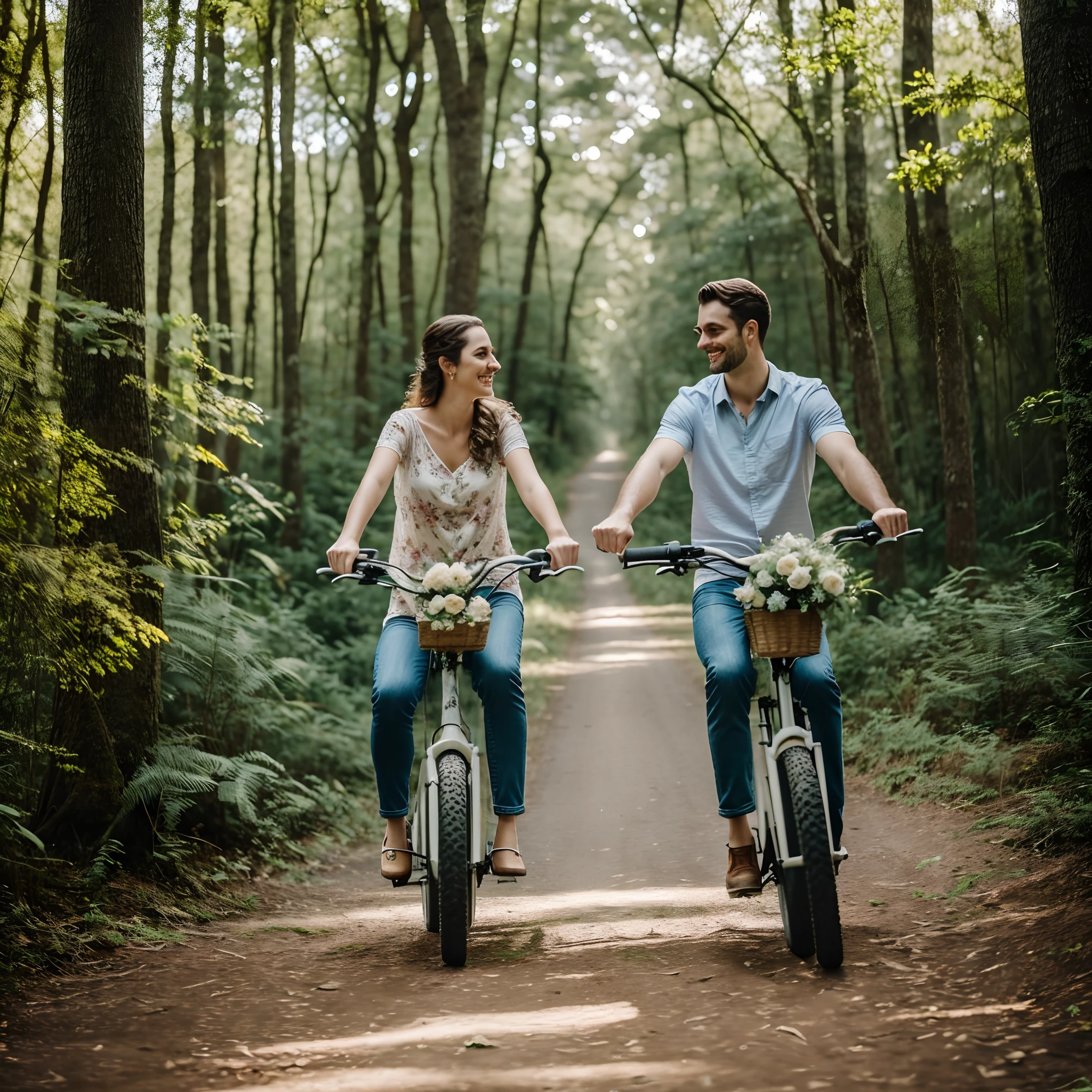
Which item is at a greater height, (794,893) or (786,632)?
(786,632)

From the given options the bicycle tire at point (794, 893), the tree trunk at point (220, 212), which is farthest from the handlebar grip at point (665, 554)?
the tree trunk at point (220, 212)

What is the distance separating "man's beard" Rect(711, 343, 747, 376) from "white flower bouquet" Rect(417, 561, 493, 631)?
142 centimetres

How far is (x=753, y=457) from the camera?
455cm

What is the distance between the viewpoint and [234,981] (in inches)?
168

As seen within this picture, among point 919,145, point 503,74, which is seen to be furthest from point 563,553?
point 503,74

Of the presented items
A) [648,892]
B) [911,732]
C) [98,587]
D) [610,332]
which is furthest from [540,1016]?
[610,332]

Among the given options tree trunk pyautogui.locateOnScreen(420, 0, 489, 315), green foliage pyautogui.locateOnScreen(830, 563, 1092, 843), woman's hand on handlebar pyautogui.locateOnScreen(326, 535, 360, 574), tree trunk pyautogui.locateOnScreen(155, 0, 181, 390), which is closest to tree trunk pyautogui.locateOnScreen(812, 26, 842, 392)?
green foliage pyautogui.locateOnScreen(830, 563, 1092, 843)

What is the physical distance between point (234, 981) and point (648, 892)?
8.43 feet

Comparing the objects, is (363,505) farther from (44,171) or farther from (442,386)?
(44,171)

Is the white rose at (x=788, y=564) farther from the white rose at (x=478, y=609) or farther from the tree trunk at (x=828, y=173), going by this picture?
the tree trunk at (x=828, y=173)

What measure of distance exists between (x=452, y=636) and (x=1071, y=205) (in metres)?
3.97

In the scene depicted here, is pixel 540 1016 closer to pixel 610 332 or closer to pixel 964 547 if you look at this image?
pixel 964 547

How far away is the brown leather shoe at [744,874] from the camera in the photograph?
4.32 m

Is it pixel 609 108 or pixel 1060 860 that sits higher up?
pixel 609 108
